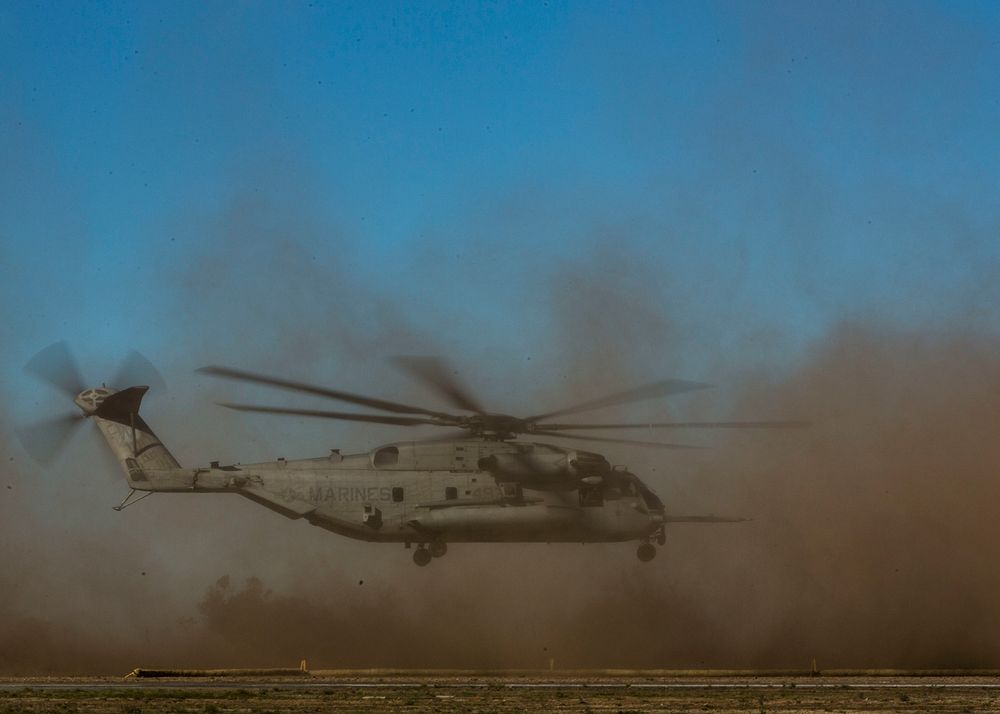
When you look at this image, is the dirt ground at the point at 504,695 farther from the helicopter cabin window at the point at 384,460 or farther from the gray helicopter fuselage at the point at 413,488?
the helicopter cabin window at the point at 384,460

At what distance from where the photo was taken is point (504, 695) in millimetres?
36906

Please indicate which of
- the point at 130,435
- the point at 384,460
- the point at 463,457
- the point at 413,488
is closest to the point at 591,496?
the point at 463,457

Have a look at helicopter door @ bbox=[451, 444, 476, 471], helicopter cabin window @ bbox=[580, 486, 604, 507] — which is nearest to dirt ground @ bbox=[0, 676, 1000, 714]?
helicopter cabin window @ bbox=[580, 486, 604, 507]

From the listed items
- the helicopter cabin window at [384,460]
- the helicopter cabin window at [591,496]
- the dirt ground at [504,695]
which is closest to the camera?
the dirt ground at [504,695]

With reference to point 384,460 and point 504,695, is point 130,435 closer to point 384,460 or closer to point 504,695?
point 384,460

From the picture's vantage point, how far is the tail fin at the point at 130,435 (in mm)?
45031

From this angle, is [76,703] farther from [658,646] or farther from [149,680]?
[658,646]

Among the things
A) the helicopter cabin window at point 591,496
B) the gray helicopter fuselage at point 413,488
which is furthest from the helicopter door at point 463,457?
the helicopter cabin window at point 591,496

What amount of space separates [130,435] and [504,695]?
15570 millimetres

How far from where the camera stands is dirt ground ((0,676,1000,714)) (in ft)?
111

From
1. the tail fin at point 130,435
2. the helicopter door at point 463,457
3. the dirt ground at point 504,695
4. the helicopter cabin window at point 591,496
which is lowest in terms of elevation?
the dirt ground at point 504,695

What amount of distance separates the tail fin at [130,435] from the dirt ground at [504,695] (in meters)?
6.51

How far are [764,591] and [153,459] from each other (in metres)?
23.3

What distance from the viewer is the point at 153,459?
45.1m
